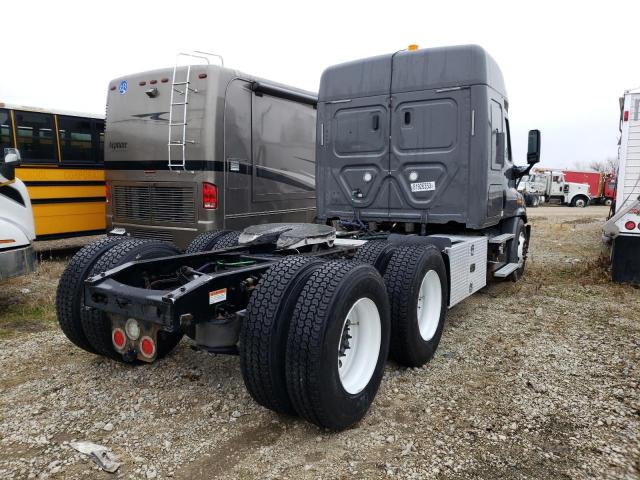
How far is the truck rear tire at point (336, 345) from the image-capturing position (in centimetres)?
280

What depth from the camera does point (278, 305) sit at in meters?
2.89

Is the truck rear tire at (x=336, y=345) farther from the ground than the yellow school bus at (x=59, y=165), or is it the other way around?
the yellow school bus at (x=59, y=165)

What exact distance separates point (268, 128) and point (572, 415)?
19.7 ft

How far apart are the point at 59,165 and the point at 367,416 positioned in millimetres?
7835

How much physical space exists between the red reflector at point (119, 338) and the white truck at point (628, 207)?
6389mm

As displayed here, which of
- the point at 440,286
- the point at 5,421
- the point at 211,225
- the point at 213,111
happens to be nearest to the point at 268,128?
the point at 213,111

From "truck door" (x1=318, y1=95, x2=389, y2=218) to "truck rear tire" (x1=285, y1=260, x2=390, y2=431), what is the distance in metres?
2.75

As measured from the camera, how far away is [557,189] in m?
34.1

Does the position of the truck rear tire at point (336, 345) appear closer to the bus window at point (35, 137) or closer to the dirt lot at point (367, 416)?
the dirt lot at point (367, 416)

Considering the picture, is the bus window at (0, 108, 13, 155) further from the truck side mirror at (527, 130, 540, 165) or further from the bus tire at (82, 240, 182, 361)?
the truck side mirror at (527, 130, 540, 165)

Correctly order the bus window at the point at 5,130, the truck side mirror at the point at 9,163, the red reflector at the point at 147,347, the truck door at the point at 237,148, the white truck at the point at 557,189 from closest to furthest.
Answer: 1. the red reflector at the point at 147,347
2. the truck side mirror at the point at 9,163
3. the truck door at the point at 237,148
4. the bus window at the point at 5,130
5. the white truck at the point at 557,189

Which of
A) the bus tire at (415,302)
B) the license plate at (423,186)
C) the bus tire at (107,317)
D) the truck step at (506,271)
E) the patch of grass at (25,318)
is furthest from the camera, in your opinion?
the truck step at (506,271)

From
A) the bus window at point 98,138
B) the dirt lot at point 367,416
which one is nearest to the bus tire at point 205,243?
the dirt lot at point 367,416

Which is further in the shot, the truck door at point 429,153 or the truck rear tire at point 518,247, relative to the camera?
the truck rear tire at point 518,247
